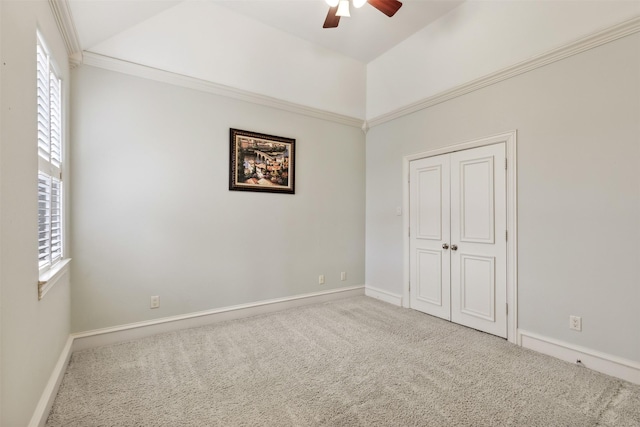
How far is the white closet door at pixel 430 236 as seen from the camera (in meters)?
3.53

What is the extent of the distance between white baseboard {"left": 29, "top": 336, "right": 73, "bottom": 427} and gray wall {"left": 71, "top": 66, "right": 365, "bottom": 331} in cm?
43

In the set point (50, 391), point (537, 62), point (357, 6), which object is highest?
point (357, 6)

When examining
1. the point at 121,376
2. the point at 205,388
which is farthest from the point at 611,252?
the point at 121,376

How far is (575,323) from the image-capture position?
8.16ft

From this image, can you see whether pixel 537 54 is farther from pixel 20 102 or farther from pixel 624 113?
pixel 20 102

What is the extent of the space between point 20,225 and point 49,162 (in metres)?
0.87

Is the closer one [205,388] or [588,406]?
[588,406]

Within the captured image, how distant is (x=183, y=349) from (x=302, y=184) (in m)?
2.34

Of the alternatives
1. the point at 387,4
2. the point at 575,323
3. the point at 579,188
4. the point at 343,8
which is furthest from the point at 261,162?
the point at 575,323

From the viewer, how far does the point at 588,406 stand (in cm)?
192

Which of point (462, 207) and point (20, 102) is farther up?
point (20, 102)

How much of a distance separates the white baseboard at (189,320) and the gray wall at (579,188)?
2.45m

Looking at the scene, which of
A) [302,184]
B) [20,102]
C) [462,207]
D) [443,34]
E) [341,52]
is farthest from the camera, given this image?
[341,52]

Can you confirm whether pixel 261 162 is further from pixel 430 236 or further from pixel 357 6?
pixel 430 236
